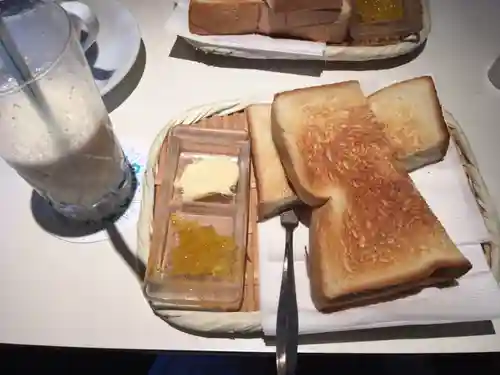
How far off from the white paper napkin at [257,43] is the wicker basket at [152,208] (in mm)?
103

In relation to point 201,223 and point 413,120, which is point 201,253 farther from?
point 413,120

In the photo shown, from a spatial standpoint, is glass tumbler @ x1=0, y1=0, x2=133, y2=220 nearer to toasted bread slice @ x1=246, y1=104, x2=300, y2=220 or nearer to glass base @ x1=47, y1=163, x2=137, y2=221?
glass base @ x1=47, y1=163, x2=137, y2=221

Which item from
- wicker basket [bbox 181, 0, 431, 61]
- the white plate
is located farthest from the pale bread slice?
the white plate

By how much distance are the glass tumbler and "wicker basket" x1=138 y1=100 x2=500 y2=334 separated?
52 millimetres

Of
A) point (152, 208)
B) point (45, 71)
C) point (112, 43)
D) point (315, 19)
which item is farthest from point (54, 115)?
point (315, 19)

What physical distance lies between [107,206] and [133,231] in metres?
0.04

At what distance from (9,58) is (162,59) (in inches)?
13.5

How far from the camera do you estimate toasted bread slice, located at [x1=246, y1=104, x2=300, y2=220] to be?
69 centimetres

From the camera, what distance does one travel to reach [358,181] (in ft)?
2.19

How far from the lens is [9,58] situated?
1.86ft

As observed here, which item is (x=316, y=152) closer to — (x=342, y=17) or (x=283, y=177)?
(x=283, y=177)

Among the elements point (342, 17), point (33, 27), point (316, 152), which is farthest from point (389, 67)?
point (33, 27)

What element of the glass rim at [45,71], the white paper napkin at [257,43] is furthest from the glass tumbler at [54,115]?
the white paper napkin at [257,43]

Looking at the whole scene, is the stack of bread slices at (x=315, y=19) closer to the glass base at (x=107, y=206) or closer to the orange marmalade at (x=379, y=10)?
the orange marmalade at (x=379, y=10)
